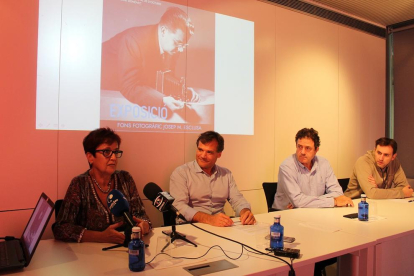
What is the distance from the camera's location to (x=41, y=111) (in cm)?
286

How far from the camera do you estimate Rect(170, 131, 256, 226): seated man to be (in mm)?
2893

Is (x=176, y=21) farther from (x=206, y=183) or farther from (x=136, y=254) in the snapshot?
(x=136, y=254)

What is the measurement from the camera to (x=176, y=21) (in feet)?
11.7

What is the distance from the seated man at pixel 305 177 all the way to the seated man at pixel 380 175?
0.43m

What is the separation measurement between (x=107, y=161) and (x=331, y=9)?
417cm

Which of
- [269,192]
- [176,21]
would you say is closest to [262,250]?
[269,192]

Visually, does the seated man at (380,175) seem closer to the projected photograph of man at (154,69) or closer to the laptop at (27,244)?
the projected photograph of man at (154,69)

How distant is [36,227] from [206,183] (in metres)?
1.55

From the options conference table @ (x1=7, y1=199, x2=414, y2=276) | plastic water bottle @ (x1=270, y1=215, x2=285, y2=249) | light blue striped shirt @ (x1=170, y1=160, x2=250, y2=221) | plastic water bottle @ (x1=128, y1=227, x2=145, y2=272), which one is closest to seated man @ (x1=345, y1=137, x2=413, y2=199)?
conference table @ (x1=7, y1=199, x2=414, y2=276)

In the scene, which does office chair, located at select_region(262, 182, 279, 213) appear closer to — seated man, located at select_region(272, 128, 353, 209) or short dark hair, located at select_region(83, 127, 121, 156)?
seated man, located at select_region(272, 128, 353, 209)

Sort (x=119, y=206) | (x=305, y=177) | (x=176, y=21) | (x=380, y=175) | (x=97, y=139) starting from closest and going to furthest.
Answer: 1. (x=119, y=206)
2. (x=97, y=139)
3. (x=305, y=177)
4. (x=176, y=21)
5. (x=380, y=175)

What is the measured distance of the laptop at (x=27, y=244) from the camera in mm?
1580

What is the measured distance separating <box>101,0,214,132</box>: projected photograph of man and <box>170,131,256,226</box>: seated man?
0.70 m


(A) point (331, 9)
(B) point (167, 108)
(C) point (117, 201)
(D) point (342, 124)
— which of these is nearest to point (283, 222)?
(C) point (117, 201)
